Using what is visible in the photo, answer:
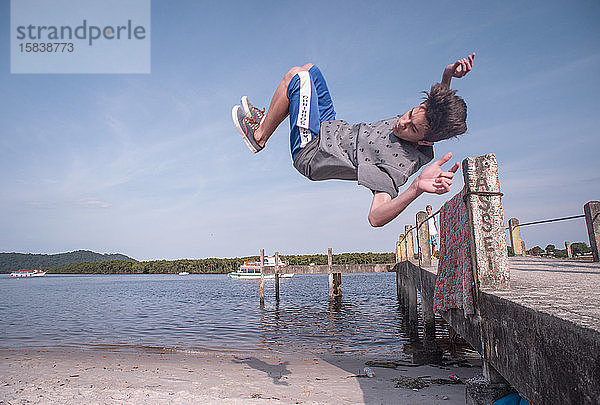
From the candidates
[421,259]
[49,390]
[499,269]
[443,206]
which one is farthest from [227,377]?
[499,269]

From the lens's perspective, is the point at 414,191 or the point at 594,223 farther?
the point at 594,223

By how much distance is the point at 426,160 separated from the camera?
111 inches

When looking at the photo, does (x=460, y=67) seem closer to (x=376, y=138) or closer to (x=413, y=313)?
(x=376, y=138)

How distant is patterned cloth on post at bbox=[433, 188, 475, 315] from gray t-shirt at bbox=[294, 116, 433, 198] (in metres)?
0.60

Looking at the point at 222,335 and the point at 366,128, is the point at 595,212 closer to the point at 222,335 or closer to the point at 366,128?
the point at 366,128

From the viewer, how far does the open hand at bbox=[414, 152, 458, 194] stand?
218 cm

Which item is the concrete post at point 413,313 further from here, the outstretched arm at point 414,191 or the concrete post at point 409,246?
the outstretched arm at point 414,191

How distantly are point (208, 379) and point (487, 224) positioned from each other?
21.1 feet

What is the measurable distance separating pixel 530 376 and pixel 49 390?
286 inches

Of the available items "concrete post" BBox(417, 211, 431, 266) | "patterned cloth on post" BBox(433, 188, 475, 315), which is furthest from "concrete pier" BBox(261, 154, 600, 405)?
"concrete post" BBox(417, 211, 431, 266)

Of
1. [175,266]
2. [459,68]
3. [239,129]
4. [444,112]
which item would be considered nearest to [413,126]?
[444,112]

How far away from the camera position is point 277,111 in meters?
3.17

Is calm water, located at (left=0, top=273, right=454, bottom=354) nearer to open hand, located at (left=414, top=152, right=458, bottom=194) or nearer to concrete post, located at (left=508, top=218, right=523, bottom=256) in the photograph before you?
concrete post, located at (left=508, top=218, right=523, bottom=256)

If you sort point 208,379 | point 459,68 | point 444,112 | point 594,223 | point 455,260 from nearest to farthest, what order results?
point 444,112 < point 459,68 < point 455,260 < point 208,379 < point 594,223
